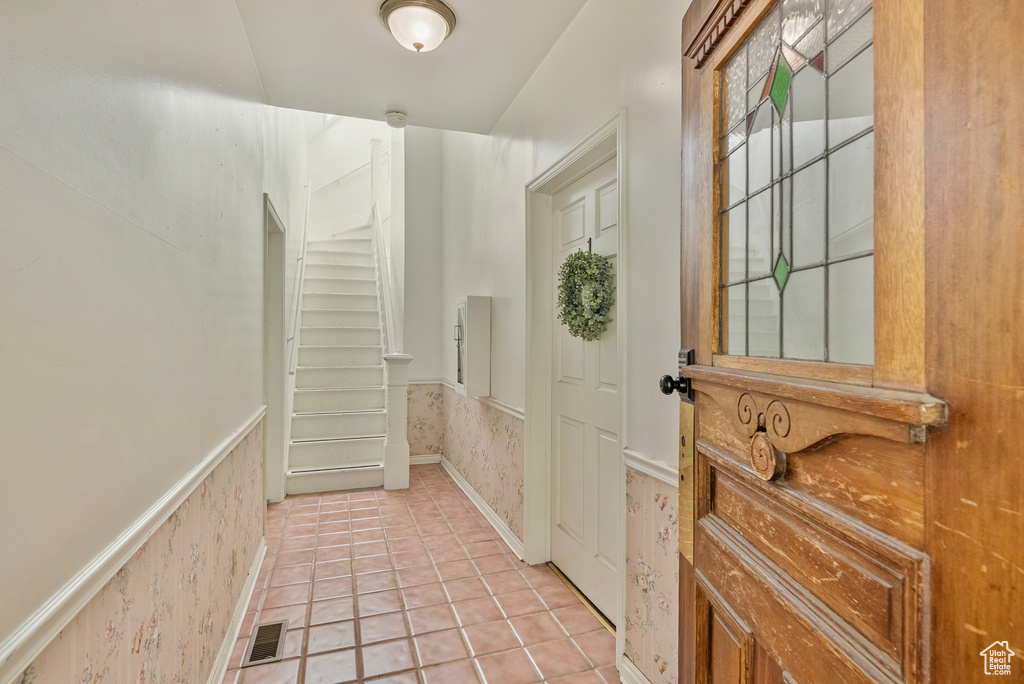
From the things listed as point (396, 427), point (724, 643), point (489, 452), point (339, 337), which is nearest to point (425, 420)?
point (396, 427)

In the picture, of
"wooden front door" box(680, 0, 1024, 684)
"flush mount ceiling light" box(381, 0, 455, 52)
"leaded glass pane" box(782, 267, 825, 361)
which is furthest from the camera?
"flush mount ceiling light" box(381, 0, 455, 52)

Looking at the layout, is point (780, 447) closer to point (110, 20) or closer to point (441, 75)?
point (110, 20)

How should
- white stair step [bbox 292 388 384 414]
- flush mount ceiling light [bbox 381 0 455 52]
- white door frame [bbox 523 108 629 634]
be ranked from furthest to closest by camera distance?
white stair step [bbox 292 388 384 414] < white door frame [bbox 523 108 629 634] < flush mount ceiling light [bbox 381 0 455 52]

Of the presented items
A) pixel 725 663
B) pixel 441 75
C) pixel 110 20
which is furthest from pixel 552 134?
pixel 725 663

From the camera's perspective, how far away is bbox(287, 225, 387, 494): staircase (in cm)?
411

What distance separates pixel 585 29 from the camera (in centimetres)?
215

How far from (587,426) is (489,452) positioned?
1.28m

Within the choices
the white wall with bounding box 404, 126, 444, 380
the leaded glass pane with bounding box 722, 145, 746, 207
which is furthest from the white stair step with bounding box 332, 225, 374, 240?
the leaded glass pane with bounding box 722, 145, 746, 207

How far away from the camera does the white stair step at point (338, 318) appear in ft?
17.7

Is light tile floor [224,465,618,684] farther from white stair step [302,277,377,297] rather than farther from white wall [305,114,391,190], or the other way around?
white wall [305,114,391,190]

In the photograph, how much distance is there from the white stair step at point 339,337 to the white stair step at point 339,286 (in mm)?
720

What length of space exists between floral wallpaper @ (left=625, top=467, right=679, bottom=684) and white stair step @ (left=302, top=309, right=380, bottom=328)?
4250mm

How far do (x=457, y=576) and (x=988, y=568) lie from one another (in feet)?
8.20

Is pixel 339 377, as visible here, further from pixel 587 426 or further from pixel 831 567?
pixel 831 567
